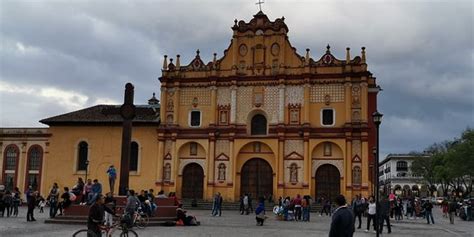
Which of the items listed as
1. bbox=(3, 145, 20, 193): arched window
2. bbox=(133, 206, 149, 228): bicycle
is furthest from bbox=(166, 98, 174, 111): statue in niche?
bbox=(133, 206, 149, 228): bicycle

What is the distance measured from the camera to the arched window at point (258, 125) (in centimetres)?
4275

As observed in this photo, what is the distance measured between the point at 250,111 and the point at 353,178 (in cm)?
Result: 978

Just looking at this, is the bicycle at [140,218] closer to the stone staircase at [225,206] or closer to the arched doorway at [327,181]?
the stone staircase at [225,206]

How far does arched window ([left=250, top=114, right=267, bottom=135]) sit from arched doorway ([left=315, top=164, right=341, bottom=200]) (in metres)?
5.61

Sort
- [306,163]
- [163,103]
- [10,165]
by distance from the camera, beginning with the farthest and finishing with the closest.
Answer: [10,165] → [163,103] → [306,163]

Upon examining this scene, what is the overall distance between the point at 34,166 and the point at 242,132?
18.7m

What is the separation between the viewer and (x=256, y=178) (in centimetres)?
4231

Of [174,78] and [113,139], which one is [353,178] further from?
[113,139]

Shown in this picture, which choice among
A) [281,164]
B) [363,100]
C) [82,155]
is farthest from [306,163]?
[82,155]

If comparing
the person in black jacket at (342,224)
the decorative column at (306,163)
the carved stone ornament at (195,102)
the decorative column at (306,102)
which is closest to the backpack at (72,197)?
the person in black jacket at (342,224)

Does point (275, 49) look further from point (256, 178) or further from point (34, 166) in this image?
point (34, 166)

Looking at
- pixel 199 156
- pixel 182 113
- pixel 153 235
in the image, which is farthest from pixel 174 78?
pixel 153 235

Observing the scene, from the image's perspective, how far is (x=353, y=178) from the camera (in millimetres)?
39875

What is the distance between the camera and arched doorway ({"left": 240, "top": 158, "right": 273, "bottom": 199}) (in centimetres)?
4194
